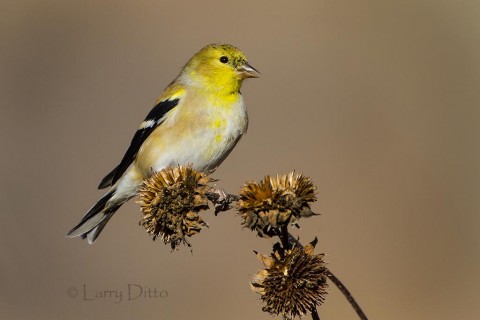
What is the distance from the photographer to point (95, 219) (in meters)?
4.89

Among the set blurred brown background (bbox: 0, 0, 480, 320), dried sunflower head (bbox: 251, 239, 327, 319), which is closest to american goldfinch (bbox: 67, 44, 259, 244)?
dried sunflower head (bbox: 251, 239, 327, 319)

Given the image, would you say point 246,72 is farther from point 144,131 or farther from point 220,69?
point 144,131

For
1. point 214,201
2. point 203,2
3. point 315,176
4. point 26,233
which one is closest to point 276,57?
point 203,2

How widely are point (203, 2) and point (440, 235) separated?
617 cm

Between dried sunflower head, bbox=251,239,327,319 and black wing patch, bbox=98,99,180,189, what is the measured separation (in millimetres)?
2208

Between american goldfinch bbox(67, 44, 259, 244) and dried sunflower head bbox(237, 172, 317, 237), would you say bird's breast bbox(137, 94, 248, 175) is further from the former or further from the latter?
dried sunflower head bbox(237, 172, 317, 237)

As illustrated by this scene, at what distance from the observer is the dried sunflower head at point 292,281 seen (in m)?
2.55

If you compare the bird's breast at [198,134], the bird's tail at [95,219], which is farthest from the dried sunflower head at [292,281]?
the bird's tail at [95,219]

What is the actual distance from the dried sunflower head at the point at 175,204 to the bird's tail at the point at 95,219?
182 cm

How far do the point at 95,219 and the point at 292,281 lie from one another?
258cm

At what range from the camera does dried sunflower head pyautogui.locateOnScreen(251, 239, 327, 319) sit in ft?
8.36

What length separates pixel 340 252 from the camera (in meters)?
8.05

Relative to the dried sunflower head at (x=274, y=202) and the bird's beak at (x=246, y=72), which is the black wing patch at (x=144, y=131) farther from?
the dried sunflower head at (x=274, y=202)

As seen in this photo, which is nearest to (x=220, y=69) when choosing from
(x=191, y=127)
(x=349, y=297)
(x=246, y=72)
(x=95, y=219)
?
(x=246, y=72)
